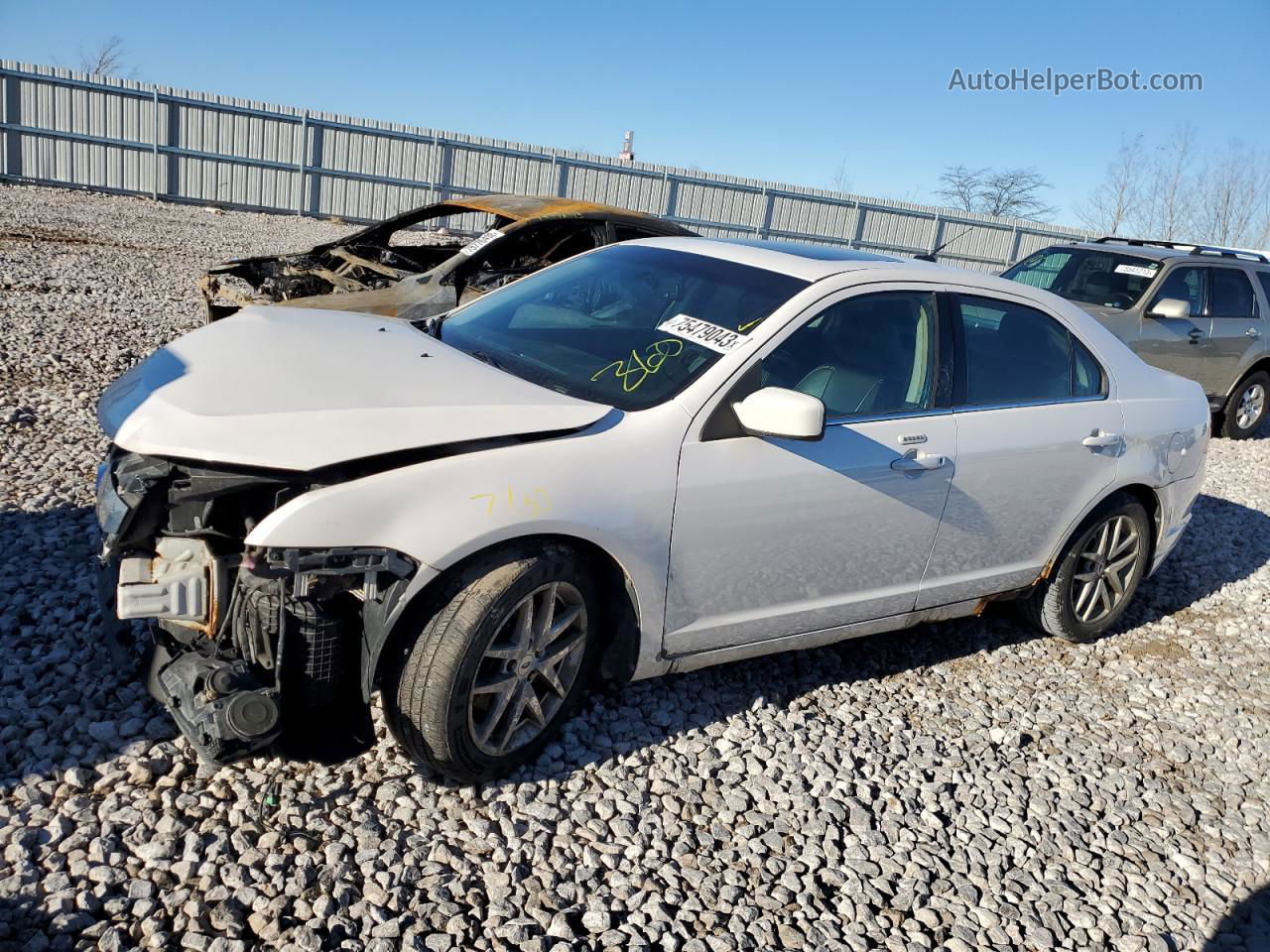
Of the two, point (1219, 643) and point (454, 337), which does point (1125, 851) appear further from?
point (454, 337)

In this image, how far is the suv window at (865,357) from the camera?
12.0 ft

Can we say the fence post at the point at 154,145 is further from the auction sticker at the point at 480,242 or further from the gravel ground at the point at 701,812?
the gravel ground at the point at 701,812

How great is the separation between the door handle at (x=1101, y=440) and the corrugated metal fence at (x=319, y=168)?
17538mm

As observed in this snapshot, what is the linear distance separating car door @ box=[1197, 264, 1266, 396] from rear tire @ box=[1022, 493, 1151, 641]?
6.19 meters

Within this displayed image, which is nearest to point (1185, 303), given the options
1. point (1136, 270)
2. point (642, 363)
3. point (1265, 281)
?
point (1136, 270)

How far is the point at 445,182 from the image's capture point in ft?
72.9

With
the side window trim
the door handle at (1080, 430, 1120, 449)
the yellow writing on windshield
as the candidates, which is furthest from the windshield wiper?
the door handle at (1080, 430, 1120, 449)

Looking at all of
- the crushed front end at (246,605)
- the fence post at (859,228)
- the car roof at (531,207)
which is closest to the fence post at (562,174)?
the fence post at (859,228)

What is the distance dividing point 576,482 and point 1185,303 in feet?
28.0

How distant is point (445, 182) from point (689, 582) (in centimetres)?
2058

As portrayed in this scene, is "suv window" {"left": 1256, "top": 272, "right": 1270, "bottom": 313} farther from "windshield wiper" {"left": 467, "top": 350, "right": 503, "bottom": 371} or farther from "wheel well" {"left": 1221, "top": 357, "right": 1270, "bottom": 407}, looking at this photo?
"windshield wiper" {"left": 467, "top": 350, "right": 503, "bottom": 371}

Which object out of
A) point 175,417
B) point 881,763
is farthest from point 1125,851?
point 175,417

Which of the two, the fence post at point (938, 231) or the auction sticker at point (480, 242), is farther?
the fence post at point (938, 231)

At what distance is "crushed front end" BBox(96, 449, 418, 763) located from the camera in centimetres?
270
